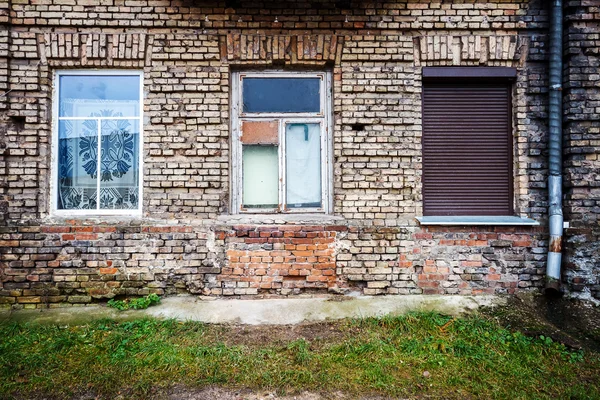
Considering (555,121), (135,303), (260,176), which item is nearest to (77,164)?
(135,303)

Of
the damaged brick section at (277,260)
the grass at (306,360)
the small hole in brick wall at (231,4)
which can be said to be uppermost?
the small hole in brick wall at (231,4)

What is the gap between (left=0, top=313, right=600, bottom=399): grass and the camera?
2840mm

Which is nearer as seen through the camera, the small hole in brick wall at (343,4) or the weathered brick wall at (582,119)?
the weathered brick wall at (582,119)

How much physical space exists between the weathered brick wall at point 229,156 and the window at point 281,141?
0.55ft

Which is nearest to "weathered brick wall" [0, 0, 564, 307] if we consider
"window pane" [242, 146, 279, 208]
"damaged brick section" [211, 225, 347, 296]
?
"damaged brick section" [211, 225, 347, 296]

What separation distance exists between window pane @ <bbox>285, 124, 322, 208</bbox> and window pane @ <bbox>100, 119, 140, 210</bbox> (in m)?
1.78

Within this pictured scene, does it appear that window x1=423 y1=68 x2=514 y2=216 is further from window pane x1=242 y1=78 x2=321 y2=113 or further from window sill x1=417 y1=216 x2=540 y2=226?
window pane x1=242 y1=78 x2=321 y2=113

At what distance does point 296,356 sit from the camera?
3170 millimetres

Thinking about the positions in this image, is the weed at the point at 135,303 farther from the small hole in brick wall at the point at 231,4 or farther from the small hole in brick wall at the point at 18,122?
the small hole in brick wall at the point at 231,4

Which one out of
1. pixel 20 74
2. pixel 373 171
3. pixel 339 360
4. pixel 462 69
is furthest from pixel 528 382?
pixel 20 74

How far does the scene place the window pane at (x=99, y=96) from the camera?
167 inches

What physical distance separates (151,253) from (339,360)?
234 cm

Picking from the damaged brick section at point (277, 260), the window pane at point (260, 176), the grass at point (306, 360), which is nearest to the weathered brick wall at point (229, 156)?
the damaged brick section at point (277, 260)

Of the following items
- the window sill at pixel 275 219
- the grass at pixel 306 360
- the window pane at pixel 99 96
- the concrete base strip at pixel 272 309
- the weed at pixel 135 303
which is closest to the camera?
the grass at pixel 306 360
